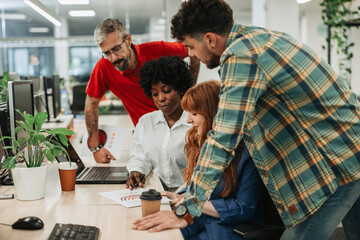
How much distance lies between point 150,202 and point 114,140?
44.4 inches

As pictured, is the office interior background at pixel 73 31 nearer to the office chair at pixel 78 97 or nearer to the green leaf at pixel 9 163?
the office chair at pixel 78 97

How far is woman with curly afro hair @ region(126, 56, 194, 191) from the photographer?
2033mm

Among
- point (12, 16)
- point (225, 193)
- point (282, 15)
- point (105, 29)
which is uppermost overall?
point (12, 16)

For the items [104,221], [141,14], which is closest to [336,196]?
[104,221]

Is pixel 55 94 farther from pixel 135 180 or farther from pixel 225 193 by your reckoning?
pixel 225 193

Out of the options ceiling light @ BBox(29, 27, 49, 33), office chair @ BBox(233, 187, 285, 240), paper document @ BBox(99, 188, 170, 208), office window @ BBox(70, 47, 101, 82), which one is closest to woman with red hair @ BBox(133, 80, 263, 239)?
office chair @ BBox(233, 187, 285, 240)

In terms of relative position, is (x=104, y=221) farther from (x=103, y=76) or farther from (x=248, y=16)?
(x=248, y=16)

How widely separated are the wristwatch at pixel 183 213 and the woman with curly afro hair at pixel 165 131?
0.76m

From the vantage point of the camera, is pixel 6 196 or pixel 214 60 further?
pixel 6 196

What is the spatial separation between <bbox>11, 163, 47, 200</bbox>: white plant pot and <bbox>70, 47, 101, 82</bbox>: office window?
7929mm

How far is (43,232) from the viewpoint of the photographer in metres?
1.19

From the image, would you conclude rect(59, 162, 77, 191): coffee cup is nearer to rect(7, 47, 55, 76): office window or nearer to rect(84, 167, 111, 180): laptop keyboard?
rect(84, 167, 111, 180): laptop keyboard

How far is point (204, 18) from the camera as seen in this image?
47.7 inches

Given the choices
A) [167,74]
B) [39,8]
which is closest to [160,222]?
[167,74]
